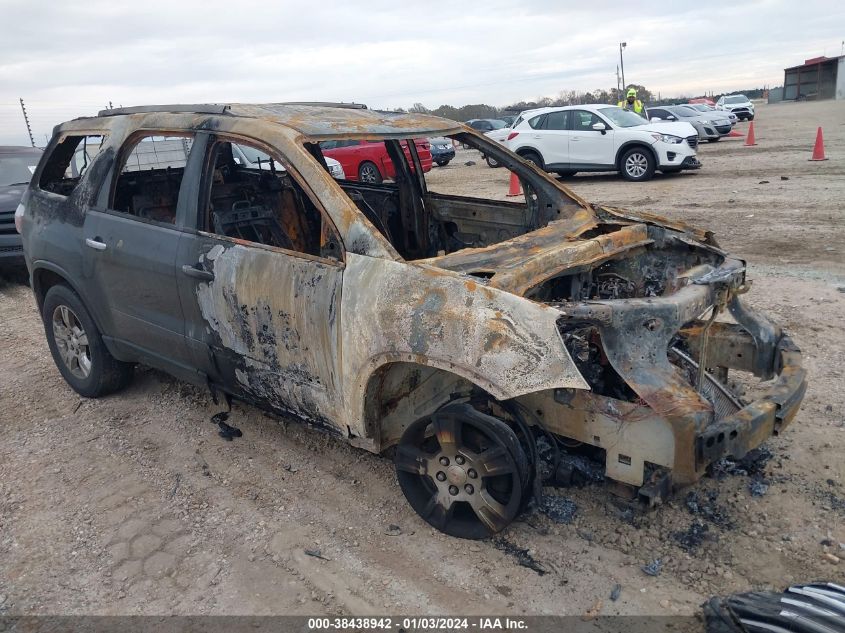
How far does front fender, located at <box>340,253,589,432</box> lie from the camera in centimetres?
261

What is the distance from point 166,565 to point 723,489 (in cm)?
264

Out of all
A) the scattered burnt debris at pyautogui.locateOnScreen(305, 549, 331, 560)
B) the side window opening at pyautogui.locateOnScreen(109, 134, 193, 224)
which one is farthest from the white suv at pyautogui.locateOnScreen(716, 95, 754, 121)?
the scattered burnt debris at pyautogui.locateOnScreen(305, 549, 331, 560)

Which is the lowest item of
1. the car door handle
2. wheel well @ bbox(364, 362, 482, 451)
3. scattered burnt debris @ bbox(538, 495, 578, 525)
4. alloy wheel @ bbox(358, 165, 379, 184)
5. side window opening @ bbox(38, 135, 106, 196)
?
scattered burnt debris @ bbox(538, 495, 578, 525)

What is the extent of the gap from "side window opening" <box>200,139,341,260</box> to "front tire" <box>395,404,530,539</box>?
1811mm

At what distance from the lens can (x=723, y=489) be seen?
3406mm

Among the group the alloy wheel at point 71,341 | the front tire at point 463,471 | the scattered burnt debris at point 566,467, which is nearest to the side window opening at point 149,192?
the alloy wheel at point 71,341

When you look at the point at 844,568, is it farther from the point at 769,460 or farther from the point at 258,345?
the point at 258,345

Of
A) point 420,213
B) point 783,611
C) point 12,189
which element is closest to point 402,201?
point 420,213

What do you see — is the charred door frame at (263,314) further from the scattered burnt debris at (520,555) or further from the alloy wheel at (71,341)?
the alloy wheel at (71,341)

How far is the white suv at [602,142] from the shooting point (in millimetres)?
14227

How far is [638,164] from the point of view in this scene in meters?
14.5

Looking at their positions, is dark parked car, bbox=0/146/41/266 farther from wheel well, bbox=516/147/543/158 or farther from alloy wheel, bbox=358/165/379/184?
wheel well, bbox=516/147/543/158

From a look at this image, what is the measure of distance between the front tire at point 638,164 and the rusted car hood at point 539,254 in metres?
11.3

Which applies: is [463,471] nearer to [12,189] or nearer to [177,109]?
[177,109]
